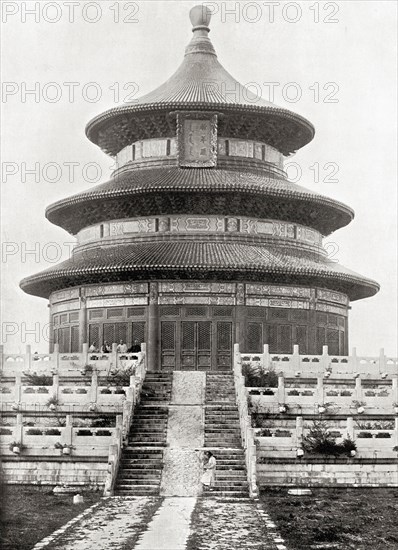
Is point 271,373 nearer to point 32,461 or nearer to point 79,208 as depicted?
point 32,461

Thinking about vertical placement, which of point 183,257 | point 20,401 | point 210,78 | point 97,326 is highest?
point 210,78

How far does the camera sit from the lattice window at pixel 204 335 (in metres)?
43.1

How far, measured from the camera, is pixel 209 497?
2536cm

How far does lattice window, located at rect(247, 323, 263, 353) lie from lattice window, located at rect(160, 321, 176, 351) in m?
3.19

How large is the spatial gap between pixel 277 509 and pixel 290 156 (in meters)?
31.8

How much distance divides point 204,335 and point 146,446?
14802 millimetres

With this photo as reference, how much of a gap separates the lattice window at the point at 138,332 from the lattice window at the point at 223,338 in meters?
3.17

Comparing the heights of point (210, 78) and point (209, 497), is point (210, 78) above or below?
above

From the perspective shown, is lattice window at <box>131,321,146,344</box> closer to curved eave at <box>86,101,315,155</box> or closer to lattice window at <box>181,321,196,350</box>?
lattice window at <box>181,321,196,350</box>

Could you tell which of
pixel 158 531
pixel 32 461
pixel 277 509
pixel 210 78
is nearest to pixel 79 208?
pixel 210 78

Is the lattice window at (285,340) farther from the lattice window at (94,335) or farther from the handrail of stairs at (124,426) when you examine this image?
the handrail of stairs at (124,426)

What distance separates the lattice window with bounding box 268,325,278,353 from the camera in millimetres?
43906

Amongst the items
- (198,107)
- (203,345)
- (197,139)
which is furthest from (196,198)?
(203,345)

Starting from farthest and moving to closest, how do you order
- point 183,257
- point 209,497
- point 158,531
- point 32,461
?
point 183,257, point 32,461, point 209,497, point 158,531
